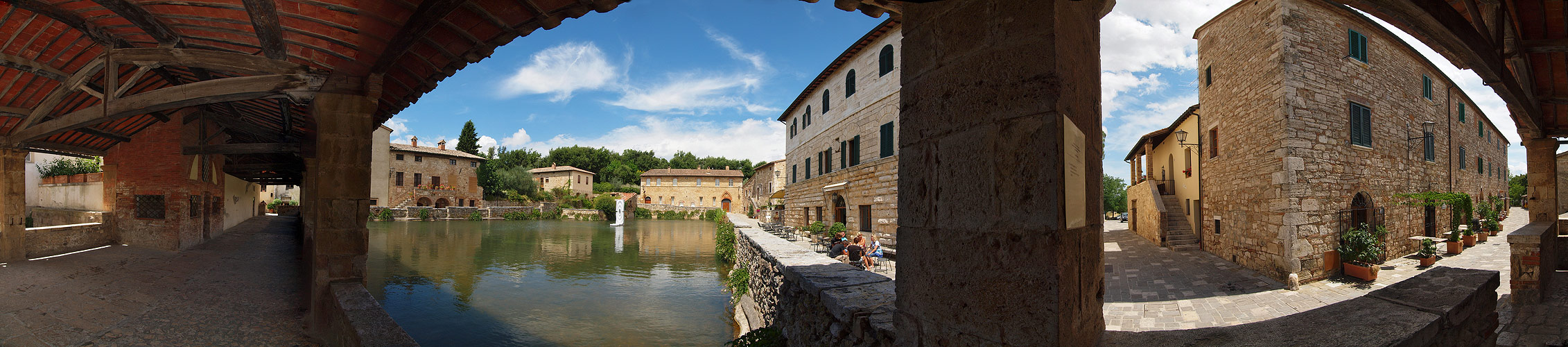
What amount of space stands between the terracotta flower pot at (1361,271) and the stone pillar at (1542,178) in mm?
1972

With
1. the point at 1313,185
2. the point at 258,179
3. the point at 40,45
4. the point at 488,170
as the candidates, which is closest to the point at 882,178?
the point at 1313,185

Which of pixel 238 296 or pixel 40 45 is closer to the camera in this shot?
pixel 40 45

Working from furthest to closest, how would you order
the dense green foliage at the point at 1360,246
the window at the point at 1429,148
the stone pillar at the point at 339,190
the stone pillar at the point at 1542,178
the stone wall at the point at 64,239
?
the window at the point at 1429,148
the stone wall at the point at 64,239
the dense green foliage at the point at 1360,246
the stone pillar at the point at 1542,178
the stone pillar at the point at 339,190

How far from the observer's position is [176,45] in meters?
5.03

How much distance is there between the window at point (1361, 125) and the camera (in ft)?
34.4

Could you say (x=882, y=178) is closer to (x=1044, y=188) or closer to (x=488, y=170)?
(x=1044, y=188)

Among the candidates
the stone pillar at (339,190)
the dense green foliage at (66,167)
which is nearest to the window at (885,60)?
the stone pillar at (339,190)

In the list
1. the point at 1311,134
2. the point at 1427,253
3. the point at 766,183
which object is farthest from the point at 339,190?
the point at 766,183

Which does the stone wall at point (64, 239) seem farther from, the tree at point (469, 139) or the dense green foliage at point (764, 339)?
the tree at point (469, 139)

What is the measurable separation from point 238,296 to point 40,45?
3787mm

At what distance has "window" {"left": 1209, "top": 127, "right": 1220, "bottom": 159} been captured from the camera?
12734mm

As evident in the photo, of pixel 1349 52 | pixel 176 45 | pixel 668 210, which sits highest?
pixel 1349 52

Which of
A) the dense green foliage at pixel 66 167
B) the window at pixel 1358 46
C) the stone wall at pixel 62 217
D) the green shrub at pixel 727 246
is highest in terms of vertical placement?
the window at pixel 1358 46

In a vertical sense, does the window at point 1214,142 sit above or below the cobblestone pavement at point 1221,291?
above
